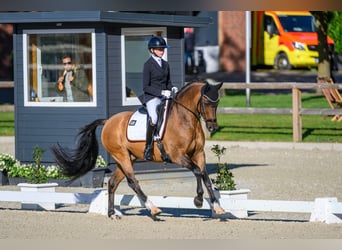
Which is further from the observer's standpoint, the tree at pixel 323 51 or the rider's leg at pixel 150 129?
the tree at pixel 323 51

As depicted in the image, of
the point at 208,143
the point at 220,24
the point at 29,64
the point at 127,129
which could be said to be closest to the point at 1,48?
the point at 220,24

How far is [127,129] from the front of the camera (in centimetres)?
1287

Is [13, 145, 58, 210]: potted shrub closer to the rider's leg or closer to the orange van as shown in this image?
the rider's leg

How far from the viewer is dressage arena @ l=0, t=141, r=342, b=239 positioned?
36.3 feet

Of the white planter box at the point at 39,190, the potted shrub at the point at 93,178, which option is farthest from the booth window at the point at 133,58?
the white planter box at the point at 39,190

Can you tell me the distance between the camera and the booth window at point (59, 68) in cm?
1675

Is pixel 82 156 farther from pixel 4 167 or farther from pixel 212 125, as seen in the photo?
pixel 4 167

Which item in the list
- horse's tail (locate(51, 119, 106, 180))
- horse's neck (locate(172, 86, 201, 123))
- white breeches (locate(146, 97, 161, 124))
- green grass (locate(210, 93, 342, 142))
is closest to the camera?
horse's neck (locate(172, 86, 201, 123))

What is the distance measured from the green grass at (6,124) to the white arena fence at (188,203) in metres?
10.8

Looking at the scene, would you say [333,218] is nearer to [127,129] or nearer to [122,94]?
[127,129]

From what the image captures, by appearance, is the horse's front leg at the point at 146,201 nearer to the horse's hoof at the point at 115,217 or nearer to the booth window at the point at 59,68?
the horse's hoof at the point at 115,217

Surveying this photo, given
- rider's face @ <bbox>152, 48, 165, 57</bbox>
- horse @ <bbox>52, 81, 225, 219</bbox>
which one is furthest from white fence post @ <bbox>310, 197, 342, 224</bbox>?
rider's face @ <bbox>152, 48, 165, 57</bbox>

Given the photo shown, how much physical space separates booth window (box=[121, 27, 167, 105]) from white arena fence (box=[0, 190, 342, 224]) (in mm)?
3846

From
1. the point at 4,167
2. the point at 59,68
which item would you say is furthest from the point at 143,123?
the point at 59,68
